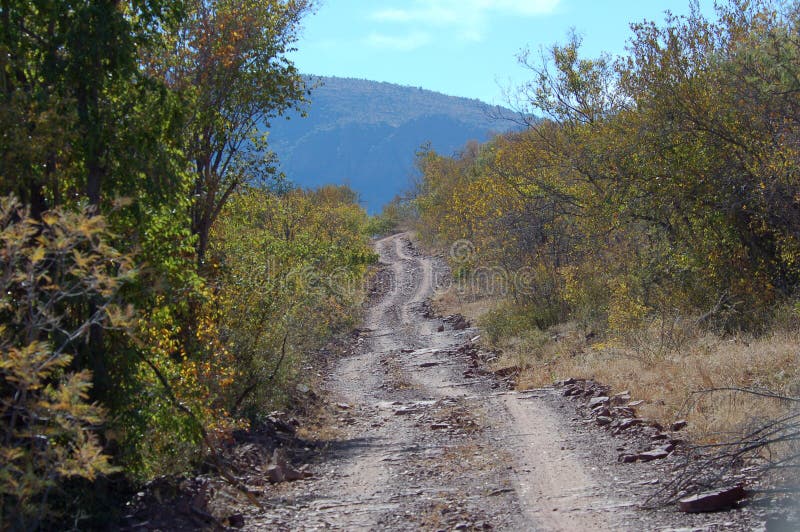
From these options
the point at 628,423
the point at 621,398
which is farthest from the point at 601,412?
the point at 628,423

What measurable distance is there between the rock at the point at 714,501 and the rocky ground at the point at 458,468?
3.5 inches

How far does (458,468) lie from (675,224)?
341 inches

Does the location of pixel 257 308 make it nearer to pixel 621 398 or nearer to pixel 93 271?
pixel 621 398

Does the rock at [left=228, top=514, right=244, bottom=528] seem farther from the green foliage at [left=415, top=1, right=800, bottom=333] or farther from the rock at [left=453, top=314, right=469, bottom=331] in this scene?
the rock at [left=453, top=314, right=469, bottom=331]

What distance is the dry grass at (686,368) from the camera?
8.02 metres

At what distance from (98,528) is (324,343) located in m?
14.4

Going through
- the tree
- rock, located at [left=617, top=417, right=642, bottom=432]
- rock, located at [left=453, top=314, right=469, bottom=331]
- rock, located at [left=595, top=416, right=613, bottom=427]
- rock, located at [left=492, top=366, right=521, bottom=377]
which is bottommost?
rock, located at [left=492, top=366, right=521, bottom=377]

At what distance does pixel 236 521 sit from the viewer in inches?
267

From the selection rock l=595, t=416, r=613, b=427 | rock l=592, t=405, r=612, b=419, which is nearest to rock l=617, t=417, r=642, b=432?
rock l=595, t=416, r=613, b=427

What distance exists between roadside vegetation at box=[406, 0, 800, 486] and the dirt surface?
1.02m

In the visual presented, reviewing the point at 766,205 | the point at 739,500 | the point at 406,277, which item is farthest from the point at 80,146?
the point at 406,277

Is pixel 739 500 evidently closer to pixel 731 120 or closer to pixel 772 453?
pixel 772 453

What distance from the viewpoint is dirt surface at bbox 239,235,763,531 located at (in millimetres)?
6355

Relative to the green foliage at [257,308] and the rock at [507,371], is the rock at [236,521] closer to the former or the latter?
the green foliage at [257,308]
